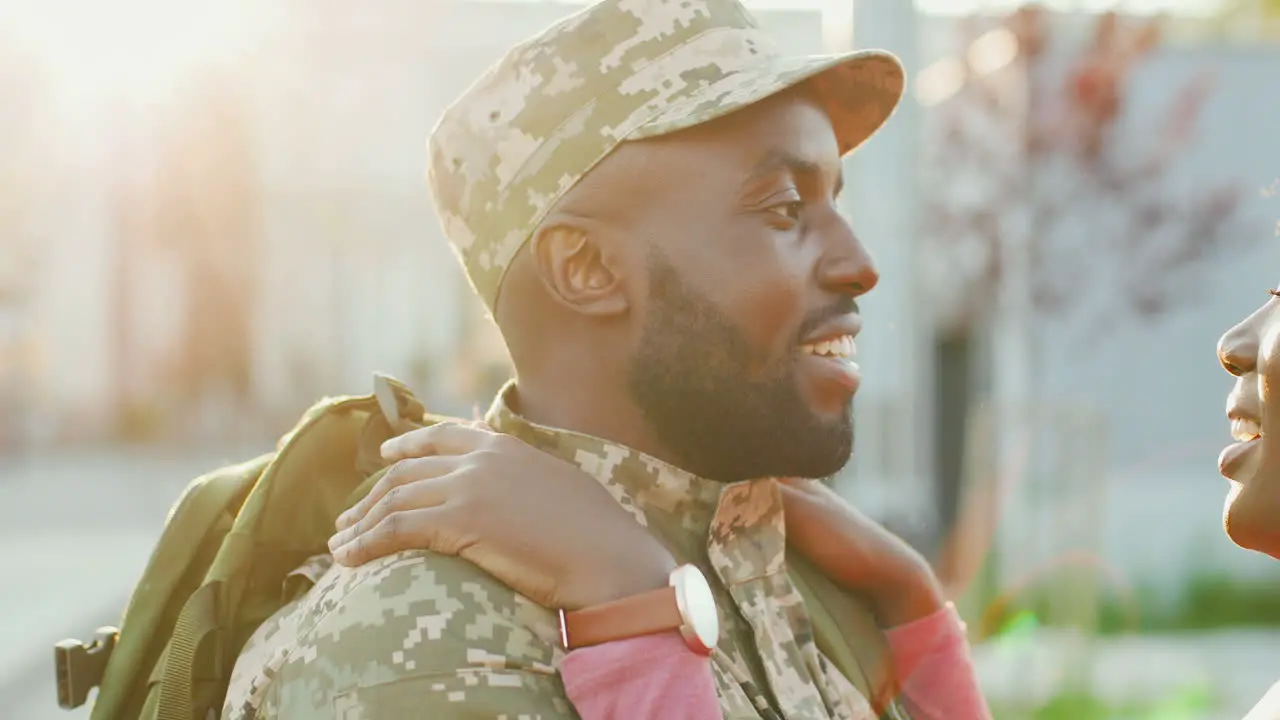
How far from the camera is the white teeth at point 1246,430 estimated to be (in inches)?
81.3

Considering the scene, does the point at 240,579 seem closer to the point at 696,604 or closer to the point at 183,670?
the point at 183,670

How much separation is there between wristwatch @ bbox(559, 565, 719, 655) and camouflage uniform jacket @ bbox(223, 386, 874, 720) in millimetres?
89

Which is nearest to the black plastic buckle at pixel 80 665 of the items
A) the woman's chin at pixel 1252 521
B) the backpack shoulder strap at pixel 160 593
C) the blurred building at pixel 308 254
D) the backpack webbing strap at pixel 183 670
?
the backpack shoulder strap at pixel 160 593

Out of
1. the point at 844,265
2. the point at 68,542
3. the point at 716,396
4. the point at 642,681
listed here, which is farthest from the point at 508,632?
the point at 68,542

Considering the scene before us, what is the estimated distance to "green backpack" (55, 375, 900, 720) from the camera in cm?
232

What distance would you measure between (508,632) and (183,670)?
536mm

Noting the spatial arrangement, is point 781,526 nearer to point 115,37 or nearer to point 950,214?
point 950,214

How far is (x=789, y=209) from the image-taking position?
7.90 feet

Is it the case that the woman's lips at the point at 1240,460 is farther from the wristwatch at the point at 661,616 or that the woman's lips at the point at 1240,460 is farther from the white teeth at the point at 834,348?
the wristwatch at the point at 661,616

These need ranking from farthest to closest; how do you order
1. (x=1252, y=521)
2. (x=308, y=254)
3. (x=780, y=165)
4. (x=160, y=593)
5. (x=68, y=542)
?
1. (x=308, y=254)
2. (x=68, y=542)
3. (x=160, y=593)
4. (x=780, y=165)
5. (x=1252, y=521)

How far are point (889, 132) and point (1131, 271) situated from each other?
6210mm

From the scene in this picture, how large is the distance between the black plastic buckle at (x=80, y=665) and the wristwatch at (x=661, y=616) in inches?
38.9

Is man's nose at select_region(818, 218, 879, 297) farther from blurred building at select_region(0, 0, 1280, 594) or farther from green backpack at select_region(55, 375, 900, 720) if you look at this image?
blurred building at select_region(0, 0, 1280, 594)

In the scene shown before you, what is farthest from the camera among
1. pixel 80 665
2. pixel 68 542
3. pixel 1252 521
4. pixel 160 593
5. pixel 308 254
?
pixel 308 254
